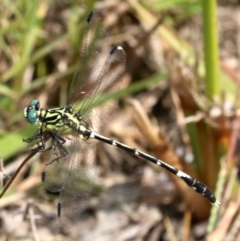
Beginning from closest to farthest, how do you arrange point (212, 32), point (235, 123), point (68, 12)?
point (212, 32) < point (235, 123) < point (68, 12)

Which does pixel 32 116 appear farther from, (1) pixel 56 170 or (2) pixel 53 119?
(1) pixel 56 170

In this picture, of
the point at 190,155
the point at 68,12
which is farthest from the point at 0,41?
the point at 190,155

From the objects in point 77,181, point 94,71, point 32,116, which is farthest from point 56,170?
point 94,71

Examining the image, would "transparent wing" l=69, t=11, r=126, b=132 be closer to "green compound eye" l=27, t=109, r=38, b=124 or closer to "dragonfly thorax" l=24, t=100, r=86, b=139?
"dragonfly thorax" l=24, t=100, r=86, b=139

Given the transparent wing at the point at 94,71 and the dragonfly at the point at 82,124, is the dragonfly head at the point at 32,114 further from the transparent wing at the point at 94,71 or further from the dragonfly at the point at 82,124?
the transparent wing at the point at 94,71

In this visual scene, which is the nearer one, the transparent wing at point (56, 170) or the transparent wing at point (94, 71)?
the transparent wing at point (56, 170)

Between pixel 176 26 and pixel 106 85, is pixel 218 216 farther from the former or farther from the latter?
pixel 176 26

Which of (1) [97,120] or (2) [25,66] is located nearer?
(1) [97,120]

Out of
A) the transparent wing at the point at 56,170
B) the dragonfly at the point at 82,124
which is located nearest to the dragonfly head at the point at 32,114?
the dragonfly at the point at 82,124
